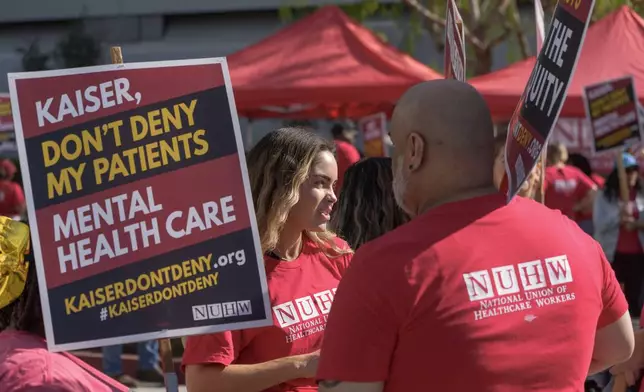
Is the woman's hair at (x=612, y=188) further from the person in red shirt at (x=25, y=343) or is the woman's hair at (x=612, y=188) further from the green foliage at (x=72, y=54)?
the green foliage at (x=72, y=54)

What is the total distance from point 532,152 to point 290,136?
131cm

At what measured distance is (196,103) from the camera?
3025mm

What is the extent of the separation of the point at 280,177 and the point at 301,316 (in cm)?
45

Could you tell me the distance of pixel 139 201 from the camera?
9.63 feet

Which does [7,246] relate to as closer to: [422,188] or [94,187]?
[94,187]

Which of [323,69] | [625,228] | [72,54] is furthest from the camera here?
[72,54]

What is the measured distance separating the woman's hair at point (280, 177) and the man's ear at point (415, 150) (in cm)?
103

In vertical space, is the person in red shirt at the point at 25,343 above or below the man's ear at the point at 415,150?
below

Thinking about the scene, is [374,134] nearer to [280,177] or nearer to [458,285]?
[280,177]

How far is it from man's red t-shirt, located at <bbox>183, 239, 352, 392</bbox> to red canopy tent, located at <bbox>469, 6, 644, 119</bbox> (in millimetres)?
7351

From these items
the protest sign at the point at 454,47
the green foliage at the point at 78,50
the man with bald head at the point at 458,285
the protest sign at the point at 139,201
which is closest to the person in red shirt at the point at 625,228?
the protest sign at the point at 454,47

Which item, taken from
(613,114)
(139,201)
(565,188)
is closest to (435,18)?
(565,188)

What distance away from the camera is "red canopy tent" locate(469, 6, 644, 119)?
10828mm

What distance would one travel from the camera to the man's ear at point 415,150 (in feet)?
8.24
